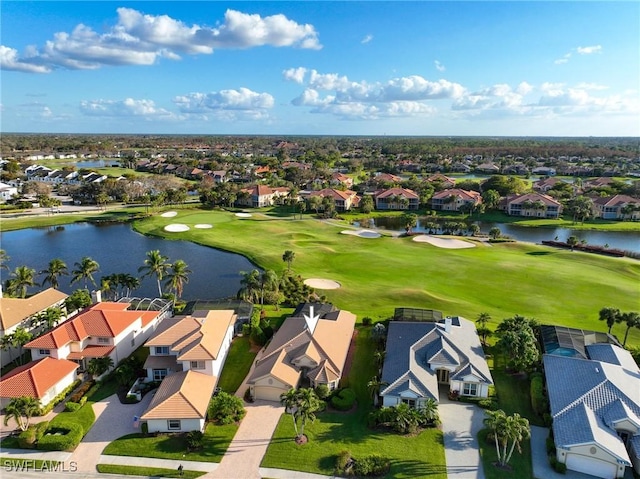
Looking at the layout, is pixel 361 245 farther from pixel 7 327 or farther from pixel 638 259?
pixel 7 327

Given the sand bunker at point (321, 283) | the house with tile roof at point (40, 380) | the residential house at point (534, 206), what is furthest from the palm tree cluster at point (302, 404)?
the residential house at point (534, 206)

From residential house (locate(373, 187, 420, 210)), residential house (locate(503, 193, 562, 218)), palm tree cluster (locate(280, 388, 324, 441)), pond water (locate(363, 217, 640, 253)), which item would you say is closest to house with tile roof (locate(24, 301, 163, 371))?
palm tree cluster (locate(280, 388, 324, 441))

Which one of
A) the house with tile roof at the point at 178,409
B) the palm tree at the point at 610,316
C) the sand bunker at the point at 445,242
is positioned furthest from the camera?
the sand bunker at the point at 445,242

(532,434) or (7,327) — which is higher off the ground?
(7,327)

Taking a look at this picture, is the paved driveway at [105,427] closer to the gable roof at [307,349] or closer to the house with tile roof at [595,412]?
the gable roof at [307,349]

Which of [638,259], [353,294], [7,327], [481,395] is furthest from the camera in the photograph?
[638,259]

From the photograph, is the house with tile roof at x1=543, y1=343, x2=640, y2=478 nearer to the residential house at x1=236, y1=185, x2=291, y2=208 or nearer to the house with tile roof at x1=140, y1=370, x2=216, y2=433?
the house with tile roof at x1=140, y1=370, x2=216, y2=433

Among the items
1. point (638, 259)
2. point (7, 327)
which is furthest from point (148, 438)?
point (638, 259)

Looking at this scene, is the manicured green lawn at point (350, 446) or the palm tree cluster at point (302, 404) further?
the palm tree cluster at point (302, 404)
